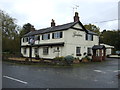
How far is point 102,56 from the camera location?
1309 inches

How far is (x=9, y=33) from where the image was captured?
42.9 meters

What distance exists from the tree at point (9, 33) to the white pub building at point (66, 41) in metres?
11.4

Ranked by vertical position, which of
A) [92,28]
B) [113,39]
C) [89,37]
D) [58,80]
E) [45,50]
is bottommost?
[58,80]

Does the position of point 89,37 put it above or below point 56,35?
below

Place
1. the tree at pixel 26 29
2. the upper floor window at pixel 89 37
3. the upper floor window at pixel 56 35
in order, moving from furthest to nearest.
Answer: the tree at pixel 26 29, the upper floor window at pixel 89 37, the upper floor window at pixel 56 35

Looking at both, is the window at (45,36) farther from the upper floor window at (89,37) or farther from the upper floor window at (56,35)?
the upper floor window at (89,37)

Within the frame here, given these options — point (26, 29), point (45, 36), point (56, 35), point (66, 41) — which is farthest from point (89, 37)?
point (26, 29)

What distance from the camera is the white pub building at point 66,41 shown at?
2791cm

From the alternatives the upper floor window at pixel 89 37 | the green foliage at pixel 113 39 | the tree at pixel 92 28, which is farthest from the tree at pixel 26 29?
the upper floor window at pixel 89 37

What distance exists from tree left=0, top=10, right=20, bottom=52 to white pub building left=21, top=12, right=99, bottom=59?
1141cm

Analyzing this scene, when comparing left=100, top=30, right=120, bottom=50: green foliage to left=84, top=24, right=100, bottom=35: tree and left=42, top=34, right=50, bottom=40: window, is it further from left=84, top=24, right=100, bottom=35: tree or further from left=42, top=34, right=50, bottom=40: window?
left=42, top=34, right=50, bottom=40: window

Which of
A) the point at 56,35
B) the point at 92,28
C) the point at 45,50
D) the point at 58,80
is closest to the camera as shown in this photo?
the point at 58,80

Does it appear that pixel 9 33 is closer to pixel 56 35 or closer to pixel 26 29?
pixel 56 35

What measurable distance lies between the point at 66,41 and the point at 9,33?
21041 millimetres
